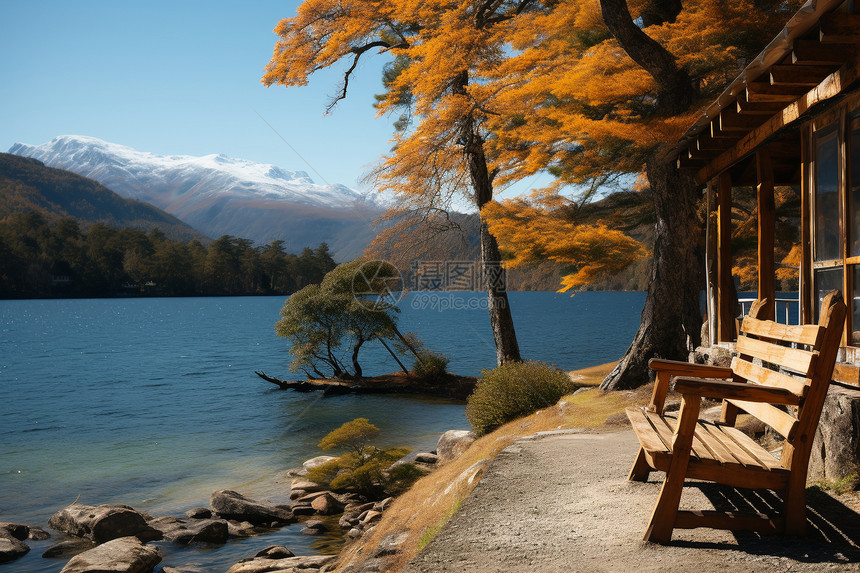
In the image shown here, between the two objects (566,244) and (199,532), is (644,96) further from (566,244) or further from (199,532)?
(199,532)

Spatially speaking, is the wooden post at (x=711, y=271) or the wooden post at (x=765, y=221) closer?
the wooden post at (x=765, y=221)

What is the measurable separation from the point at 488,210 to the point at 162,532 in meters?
8.69

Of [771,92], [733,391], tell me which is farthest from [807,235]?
[733,391]

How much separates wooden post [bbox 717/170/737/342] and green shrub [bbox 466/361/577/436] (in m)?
4.34

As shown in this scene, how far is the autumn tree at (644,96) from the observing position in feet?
35.5

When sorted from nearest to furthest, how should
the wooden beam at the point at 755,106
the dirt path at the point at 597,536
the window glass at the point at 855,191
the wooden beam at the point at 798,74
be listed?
1. the dirt path at the point at 597,536
2. the wooden beam at the point at 798,74
3. the window glass at the point at 855,191
4. the wooden beam at the point at 755,106

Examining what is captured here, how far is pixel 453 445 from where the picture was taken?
13.1 metres

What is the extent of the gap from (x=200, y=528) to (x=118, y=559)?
75.8 inches

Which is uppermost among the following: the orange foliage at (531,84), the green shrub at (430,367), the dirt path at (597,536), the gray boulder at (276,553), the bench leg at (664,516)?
the orange foliage at (531,84)

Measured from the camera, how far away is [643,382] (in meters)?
12.3

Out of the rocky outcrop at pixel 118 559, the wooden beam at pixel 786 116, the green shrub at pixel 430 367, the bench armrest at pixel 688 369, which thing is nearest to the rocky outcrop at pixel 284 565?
the rocky outcrop at pixel 118 559

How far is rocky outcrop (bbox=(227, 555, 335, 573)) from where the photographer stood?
27.5ft

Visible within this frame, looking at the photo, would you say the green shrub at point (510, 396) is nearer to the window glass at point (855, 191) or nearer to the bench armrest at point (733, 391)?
the window glass at point (855, 191)

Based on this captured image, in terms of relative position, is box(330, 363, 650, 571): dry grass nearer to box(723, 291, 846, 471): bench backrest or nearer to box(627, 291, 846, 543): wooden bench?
box(627, 291, 846, 543): wooden bench
